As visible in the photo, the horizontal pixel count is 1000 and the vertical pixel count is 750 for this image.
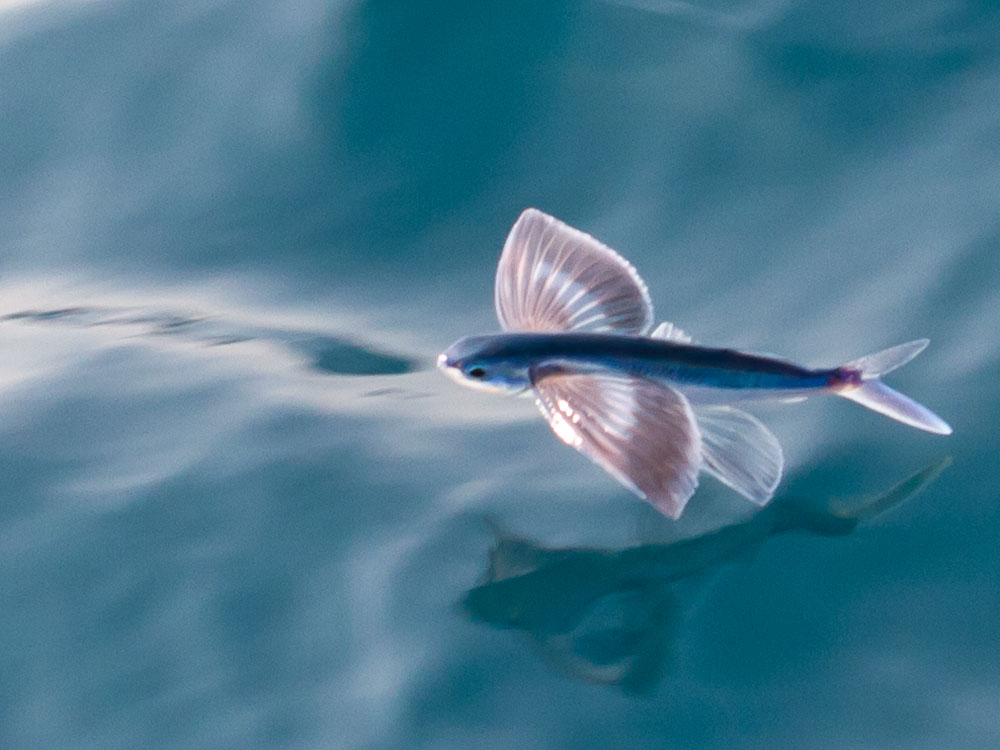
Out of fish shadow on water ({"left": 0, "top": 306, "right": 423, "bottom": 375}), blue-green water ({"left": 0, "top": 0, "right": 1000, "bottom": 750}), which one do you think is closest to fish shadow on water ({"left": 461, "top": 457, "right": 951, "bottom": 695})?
blue-green water ({"left": 0, "top": 0, "right": 1000, "bottom": 750})

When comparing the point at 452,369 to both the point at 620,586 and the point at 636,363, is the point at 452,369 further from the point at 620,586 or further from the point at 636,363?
the point at 620,586

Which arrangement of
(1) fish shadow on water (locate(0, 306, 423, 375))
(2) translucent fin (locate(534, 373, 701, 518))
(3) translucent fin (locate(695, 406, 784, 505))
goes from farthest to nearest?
(1) fish shadow on water (locate(0, 306, 423, 375)), (3) translucent fin (locate(695, 406, 784, 505)), (2) translucent fin (locate(534, 373, 701, 518))

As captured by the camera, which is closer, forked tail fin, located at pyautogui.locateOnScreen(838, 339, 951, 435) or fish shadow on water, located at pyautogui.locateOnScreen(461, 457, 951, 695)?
fish shadow on water, located at pyautogui.locateOnScreen(461, 457, 951, 695)

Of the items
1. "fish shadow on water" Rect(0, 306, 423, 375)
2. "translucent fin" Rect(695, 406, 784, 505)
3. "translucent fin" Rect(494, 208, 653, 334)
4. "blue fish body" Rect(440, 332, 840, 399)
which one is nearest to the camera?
"blue fish body" Rect(440, 332, 840, 399)

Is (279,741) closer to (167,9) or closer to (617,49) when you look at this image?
(617,49)

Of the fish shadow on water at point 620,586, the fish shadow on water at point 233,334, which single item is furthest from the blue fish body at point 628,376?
the fish shadow on water at point 233,334

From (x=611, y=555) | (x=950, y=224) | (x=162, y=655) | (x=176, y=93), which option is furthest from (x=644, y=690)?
(x=176, y=93)

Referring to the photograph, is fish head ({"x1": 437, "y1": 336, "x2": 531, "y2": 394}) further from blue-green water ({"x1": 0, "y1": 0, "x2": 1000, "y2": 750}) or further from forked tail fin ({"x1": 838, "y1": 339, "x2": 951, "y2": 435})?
forked tail fin ({"x1": 838, "y1": 339, "x2": 951, "y2": 435})

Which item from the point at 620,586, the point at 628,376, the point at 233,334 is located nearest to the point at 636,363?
the point at 628,376
